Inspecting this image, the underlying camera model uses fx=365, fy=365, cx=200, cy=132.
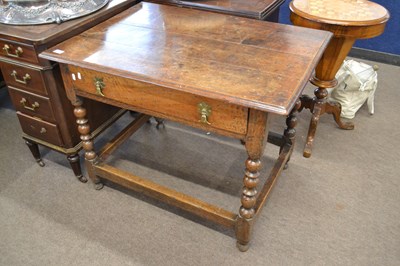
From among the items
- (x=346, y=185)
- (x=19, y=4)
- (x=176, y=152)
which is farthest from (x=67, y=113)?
(x=346, y=185)

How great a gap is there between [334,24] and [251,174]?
35.7 inches

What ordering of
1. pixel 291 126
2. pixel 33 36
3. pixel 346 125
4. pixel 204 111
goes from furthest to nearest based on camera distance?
1. pixel 346 125
2. pixel 291 126
3. pixel 33 36
4. pixel 204 111

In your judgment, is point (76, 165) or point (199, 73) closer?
point (199, 73)

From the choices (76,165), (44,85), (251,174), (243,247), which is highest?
(44,85)

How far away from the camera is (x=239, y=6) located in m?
1.85

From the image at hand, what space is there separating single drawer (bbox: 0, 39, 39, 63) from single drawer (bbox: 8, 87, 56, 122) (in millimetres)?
190

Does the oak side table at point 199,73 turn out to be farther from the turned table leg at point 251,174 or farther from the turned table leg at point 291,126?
the turned table leg at point 291,126

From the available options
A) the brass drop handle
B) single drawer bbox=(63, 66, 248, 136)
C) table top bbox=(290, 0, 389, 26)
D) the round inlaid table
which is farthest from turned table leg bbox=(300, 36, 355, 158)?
the brass drop handle

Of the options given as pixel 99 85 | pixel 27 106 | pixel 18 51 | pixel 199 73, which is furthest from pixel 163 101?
pixel 27 106

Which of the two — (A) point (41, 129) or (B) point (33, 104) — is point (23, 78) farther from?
(A) point (41, 129)

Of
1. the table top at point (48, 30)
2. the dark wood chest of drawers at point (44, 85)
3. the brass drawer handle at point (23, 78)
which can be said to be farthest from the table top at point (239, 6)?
the brass drawer handle at point (23, 78)

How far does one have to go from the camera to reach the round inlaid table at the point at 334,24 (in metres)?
1.80

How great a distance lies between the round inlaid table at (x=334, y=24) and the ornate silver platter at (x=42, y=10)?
1.06 metres

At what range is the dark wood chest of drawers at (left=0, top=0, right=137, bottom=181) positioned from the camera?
1.59 metres
